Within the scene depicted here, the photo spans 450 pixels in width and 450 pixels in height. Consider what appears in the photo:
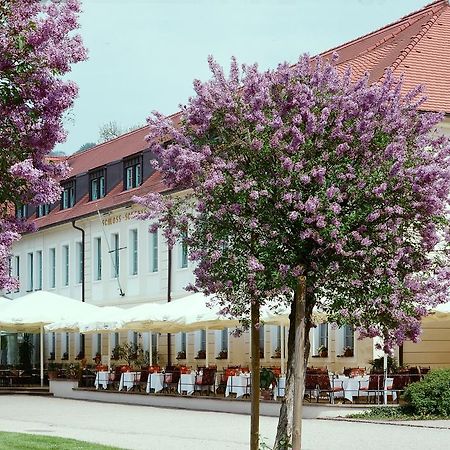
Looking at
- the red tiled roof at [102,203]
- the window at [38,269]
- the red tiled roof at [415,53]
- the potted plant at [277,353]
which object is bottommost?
the potted plant at [277,353]

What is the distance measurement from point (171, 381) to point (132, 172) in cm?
1485

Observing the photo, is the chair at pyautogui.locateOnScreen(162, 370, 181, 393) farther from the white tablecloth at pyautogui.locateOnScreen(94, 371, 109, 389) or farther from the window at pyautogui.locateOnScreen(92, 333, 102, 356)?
the window at pyautogui.locateOnScreen(92, 333, 102, 356)

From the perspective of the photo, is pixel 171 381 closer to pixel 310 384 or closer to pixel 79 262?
pixel 310 384

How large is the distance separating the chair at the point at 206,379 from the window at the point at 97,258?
52.9ft

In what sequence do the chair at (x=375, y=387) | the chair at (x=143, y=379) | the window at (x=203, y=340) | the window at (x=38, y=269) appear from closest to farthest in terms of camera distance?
the chair at (x=375, y=387)
the chair at (x=143, y=379)
the window at (x=203, y=340)
the window at (x=38, y=269)

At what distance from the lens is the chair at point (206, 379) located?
33.2m

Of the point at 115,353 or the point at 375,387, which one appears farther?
the point at 115,353

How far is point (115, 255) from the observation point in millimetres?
47781

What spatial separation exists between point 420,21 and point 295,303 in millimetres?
29081

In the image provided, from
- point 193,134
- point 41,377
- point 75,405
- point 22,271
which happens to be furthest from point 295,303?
point 22,271

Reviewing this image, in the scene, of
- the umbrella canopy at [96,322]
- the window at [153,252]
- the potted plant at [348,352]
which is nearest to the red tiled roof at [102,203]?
the window at [153,252]

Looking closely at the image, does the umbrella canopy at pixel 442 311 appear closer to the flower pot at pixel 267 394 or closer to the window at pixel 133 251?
the flower pot at pixel 267 394

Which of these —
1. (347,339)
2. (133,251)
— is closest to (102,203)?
(133,251)

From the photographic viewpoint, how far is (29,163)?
10133mm
